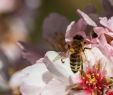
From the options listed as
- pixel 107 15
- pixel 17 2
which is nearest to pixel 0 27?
pixel 17 2

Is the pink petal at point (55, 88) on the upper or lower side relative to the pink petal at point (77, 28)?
lower

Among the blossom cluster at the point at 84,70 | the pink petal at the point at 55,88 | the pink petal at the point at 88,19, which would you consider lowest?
the pink petal at the point at 55,88

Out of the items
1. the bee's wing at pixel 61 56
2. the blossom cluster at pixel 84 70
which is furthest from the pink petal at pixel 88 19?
the bee's wing at pixel 61 56

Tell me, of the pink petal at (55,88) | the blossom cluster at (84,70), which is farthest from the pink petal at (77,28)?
the pink petal at (55,88)

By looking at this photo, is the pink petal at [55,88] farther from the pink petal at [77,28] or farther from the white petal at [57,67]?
the pink petal at [77,28]

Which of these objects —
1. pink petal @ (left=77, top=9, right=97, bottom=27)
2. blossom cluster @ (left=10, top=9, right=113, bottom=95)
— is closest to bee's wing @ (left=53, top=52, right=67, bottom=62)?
blossom cluster @ (left=10, top=9, right=113, bottom=95)

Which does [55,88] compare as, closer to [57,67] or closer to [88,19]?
[57,67]

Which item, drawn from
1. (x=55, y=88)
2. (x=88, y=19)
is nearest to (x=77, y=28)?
(x=88, y=19)

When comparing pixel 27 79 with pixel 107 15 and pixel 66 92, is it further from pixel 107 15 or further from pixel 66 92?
pixel 107 15
